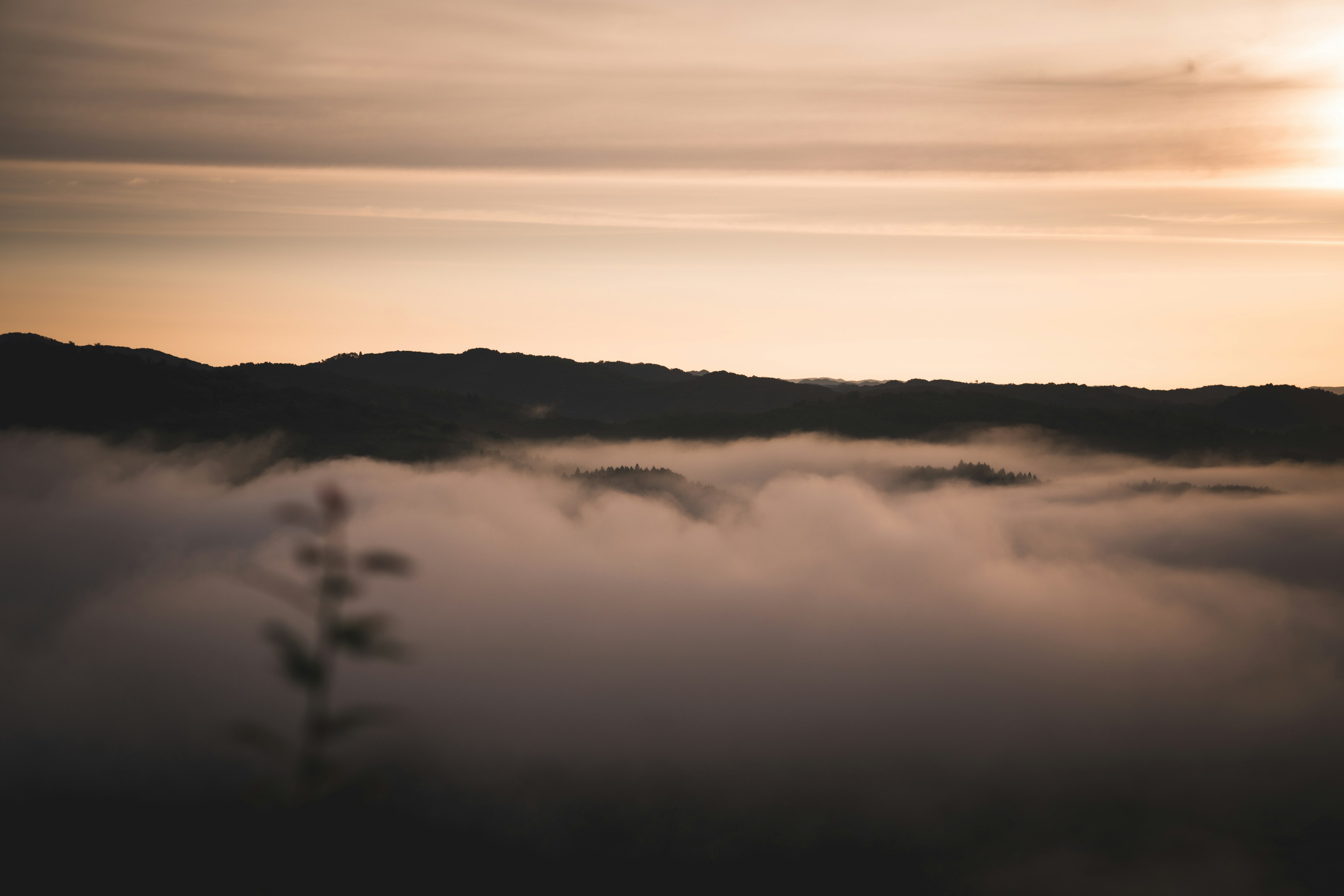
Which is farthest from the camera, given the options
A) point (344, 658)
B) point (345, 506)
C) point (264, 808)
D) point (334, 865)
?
point (334, 865)

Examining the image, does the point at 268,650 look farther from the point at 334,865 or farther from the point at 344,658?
the point at 334,865

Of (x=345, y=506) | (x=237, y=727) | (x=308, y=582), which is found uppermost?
(x=345, y=506)

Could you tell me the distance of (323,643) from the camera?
17.7 feet

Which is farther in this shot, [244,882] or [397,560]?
[397,560]

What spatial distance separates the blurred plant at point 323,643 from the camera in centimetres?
534

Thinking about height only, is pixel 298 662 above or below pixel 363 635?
below

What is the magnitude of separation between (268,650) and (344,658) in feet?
1.49

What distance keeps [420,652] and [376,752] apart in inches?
89.6

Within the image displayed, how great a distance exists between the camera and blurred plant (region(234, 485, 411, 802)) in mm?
5336

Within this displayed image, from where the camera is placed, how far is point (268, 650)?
505 cm

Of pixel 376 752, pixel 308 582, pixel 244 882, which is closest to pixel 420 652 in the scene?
pixel 308 582

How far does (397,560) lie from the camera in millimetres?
5621

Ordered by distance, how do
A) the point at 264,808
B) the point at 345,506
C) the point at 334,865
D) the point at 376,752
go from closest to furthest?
the point at 345,506 < the point at 264,808 < the point at 334,865 < the point at 376,752

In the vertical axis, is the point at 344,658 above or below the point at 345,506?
A: below
